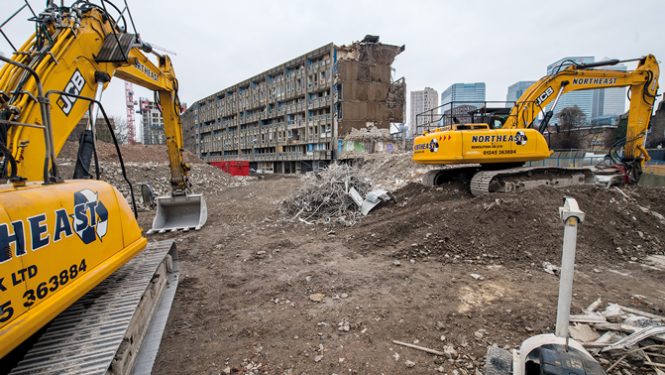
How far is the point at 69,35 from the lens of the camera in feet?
12.2

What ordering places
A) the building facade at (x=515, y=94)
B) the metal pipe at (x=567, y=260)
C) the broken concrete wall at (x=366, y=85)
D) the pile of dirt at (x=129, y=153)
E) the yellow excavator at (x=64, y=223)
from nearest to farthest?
the metal pipe at (x=567, y=260), the yellow excavator at (x=64, y=223), the building facade at (x=515, y=94), the pile of dirt at (x=129, y=153), the broken concrete wall at (x=366, y=85)

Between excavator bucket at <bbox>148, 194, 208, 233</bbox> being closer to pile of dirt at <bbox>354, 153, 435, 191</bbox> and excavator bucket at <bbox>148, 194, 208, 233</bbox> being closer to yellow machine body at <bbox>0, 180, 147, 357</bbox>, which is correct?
yellow machine body at <bbox>0, 180, 147, 357</bbox>

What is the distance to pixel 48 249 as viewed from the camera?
2.09 m

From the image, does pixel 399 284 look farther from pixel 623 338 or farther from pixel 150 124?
pixel 150 124

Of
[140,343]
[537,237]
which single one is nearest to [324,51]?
[537,237]

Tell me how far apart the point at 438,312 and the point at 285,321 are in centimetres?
170

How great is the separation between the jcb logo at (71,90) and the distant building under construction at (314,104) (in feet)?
100

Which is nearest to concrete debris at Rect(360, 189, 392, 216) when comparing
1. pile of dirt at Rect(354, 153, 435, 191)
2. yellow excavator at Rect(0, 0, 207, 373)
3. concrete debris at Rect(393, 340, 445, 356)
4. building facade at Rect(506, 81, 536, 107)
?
building facade at Rect(506, 81, 536, 107)

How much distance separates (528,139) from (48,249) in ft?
27.8

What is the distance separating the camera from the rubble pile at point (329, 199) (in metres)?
8.38

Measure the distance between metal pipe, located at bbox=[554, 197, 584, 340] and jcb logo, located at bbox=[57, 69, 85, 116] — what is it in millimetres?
4609

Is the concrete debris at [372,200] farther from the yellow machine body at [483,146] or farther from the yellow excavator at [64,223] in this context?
the yellow excavator at [64,223]

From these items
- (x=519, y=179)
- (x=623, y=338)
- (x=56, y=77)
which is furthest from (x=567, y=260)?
(x=519, y=179)

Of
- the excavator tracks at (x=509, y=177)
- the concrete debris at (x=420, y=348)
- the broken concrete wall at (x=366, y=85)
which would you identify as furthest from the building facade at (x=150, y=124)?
the concrete debris at (x=420, y=348)
